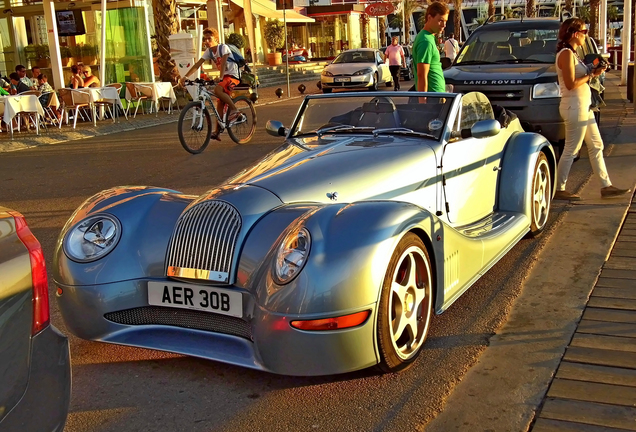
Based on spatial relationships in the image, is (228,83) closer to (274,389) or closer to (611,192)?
(611,192)

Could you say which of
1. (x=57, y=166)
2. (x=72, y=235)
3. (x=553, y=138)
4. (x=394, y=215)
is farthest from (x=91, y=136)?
(x=394, y=215)

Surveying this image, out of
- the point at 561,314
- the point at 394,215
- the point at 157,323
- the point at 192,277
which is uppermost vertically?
the point at 394,215

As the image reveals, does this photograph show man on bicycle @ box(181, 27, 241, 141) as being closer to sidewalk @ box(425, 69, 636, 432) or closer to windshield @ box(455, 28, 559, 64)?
windshield @ box(455, 28, 559, 64)

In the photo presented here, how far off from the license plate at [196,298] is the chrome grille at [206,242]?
0.06 meters

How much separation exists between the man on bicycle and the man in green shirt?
5.50 meters

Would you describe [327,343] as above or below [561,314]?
above

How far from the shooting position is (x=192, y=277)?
12.1 feet

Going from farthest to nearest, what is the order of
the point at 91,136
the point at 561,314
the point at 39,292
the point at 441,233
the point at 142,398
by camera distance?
the point at 91,136 < the point at 561,314 < the point at 441,233 < the point at 142,398 < the point at 39,292

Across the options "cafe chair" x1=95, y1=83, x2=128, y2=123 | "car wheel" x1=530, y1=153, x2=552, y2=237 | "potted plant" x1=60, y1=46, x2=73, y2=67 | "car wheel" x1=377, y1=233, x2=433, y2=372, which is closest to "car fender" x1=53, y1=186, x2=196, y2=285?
"car wheel" x1=377, y1=233, x2=433, y2=372

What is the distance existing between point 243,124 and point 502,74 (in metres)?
4.89

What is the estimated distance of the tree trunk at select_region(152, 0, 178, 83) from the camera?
22.1m

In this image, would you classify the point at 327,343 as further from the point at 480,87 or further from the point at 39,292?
the point at 480,87

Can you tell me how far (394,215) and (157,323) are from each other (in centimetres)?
137

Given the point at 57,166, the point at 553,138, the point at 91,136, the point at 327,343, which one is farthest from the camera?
the point at 91,136
